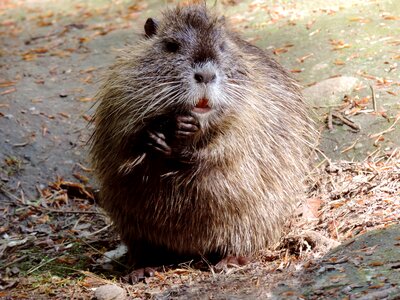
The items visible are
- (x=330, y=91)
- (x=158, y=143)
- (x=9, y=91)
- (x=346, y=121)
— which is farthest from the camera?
(x=9, y=91)

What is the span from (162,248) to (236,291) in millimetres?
827

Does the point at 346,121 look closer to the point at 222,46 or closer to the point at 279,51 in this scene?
the point at 279,51

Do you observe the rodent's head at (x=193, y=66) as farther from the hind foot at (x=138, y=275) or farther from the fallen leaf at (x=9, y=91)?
the fallen leaf at (x=9, y=91)

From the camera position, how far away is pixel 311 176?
15.6ft

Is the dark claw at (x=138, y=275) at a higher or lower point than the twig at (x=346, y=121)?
lower

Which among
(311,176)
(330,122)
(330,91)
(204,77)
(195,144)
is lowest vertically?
(311,176)

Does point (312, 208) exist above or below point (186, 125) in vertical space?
below

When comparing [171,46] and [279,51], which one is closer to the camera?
[171,46]

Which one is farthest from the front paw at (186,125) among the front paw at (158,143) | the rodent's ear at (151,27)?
the rodent's ear at (151,27)

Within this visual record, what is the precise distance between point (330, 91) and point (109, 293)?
266cm

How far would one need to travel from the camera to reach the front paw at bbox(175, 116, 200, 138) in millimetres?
3635

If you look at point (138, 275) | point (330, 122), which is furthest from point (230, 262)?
point (330, 122)

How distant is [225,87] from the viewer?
3.68 m

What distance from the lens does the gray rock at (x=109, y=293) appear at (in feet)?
12.3
